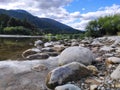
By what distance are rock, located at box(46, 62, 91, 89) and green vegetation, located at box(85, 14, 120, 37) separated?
18667 millimetres

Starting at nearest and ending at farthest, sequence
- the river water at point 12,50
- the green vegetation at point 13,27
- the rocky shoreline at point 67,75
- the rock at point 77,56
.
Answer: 1. the rocky shoreline at point 67,75
2. the rock at point 77,56
3. the river water at point 12,50
4. the green vegetation at point 13,27

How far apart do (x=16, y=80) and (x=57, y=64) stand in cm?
192

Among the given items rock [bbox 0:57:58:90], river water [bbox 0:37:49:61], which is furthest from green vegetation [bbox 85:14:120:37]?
rock [bbox 0:57:58:90]

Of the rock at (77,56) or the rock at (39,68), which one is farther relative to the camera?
the rock at (77,56)

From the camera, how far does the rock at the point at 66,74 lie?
668cm

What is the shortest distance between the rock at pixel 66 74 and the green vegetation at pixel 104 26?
18.7 metres

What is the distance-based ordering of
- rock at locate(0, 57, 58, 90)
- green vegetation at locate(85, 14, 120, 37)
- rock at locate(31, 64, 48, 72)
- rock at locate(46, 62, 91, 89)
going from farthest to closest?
green vegetation at locate(85, 14, 120, 37) < rock at locate(31, 64, 48, 72) < rock at locate(0, 57, 58, 90) < rock at locate(46, 62, 91, 89)

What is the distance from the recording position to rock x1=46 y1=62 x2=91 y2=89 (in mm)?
6682

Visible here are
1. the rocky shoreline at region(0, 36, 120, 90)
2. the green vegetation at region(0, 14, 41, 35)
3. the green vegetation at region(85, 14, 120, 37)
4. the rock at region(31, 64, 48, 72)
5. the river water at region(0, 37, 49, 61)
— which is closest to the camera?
the rocky shoreline at region(0, 36, 120, 90)

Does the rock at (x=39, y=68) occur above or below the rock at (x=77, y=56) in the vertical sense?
below

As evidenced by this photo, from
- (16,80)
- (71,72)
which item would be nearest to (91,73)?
(71,72)

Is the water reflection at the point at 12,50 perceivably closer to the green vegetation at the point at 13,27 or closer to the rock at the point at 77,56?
the rock at the point at 77,56

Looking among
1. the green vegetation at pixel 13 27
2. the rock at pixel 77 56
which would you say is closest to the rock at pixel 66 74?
the rock at pixel 77 56

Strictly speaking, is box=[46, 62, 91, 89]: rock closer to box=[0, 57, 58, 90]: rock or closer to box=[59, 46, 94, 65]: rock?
box=[0, 57, 58, 90]: rock
